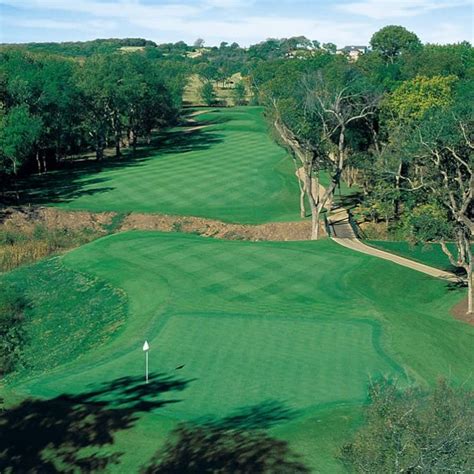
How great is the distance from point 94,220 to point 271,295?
97.6 feet

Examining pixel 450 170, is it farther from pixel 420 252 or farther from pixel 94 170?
pixel 94 170

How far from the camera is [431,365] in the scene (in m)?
32.2

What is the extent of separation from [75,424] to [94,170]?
6743cm

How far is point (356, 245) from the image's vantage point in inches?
2269

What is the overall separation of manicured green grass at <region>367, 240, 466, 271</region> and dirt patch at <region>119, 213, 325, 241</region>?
6.02 metres

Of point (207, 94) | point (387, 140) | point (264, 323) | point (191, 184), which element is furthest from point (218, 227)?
point (207, 94)

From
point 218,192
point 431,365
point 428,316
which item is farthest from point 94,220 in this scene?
point 431,365

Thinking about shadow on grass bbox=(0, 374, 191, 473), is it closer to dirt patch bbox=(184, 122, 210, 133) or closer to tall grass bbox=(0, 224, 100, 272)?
tall grass bbox=(0, 224, 100, 272)

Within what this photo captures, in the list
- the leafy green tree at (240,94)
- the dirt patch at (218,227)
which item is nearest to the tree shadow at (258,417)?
the dirt patch at (218,227)

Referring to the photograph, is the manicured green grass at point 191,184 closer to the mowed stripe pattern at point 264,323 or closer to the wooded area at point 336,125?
the wooded area at point 336,125

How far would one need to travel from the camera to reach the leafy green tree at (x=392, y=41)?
181 metres

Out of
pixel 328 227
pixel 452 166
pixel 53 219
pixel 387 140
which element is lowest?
pixel 328 227

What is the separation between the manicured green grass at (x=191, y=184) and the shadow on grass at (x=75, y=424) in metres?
39.7

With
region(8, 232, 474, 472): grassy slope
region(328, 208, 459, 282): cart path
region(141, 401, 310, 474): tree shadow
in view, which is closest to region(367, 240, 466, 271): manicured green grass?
region(328, 208, 459, 282): cart path
